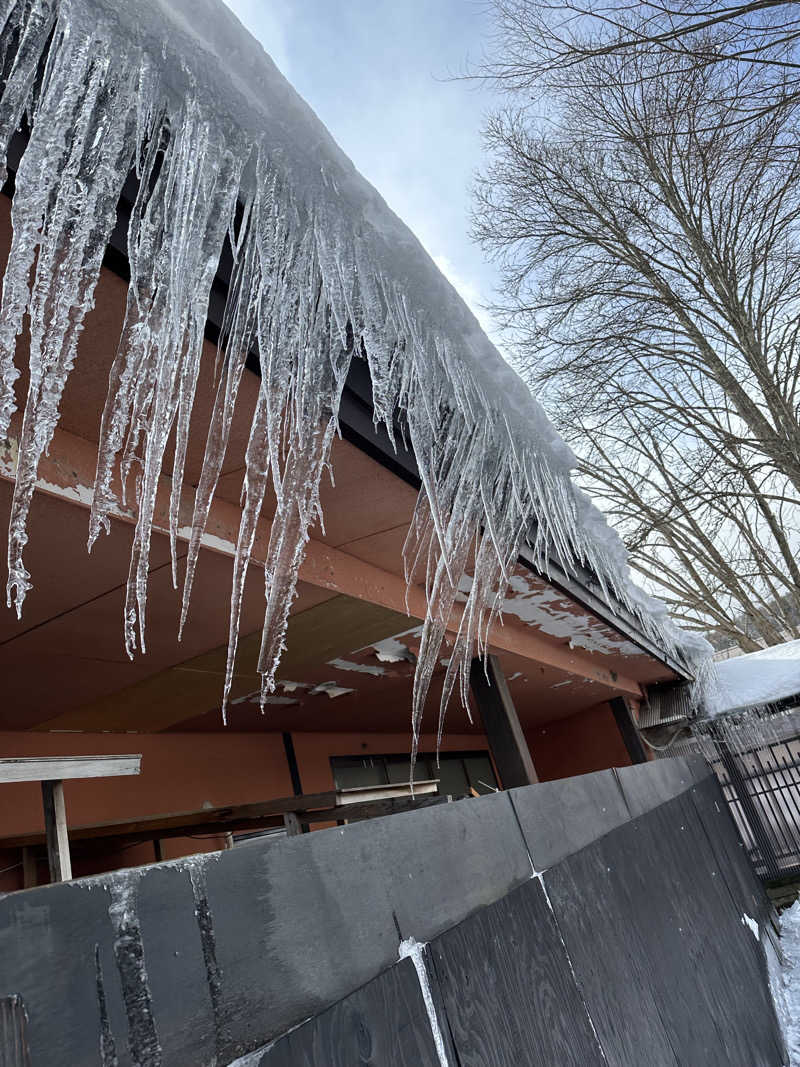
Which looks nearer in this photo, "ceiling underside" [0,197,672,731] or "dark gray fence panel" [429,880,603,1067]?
"dark gray fence panel" [429,880,603,1067]

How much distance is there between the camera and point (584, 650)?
671 cm

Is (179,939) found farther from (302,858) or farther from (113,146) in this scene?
(113,146)

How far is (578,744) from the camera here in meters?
10.1

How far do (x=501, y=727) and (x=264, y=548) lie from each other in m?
2.50

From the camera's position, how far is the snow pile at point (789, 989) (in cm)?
412

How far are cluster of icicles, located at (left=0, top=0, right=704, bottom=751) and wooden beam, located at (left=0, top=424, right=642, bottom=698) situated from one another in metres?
0.11

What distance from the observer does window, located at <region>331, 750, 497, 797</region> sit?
23.2 ft

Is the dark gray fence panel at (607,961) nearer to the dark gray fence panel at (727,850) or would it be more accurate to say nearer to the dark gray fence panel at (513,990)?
the dark gray fence panel at (513,990)

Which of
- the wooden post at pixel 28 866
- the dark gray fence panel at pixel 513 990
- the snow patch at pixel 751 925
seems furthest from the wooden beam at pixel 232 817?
the snow patch at pixel 751 925

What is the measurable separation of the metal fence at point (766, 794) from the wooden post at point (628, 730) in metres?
2.10

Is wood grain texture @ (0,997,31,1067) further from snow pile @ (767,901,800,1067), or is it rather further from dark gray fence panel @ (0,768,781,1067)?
snow pile @ (767,901,800,1067)

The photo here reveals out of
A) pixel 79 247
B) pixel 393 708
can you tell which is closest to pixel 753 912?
pixel 393 708

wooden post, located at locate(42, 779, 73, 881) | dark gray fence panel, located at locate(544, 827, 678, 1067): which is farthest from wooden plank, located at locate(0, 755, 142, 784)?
dark gray fence panel, located at locate(544, 827, 678, 1067)

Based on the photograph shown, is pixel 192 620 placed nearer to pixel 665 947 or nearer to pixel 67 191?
pixel 67 191
